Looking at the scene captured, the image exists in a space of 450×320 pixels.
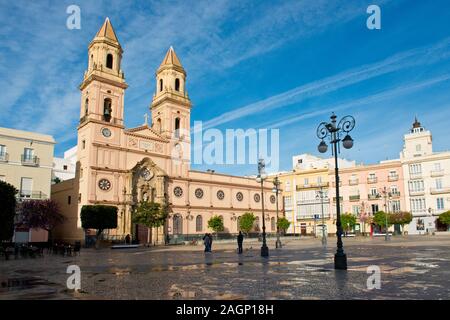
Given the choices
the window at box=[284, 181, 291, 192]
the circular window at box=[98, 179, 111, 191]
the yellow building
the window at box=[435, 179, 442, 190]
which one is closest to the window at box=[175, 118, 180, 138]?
the circular window at box=[98, 179, 111, 191]

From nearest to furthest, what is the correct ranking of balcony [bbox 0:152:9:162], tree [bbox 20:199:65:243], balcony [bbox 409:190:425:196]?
tree [bbox 20:199:65:243], balcony [bbox 0:152:9:162], balcony [bbox 409:190:425:196]

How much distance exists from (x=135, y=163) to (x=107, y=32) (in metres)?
16.0

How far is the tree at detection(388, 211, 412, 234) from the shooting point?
54938 millimetres

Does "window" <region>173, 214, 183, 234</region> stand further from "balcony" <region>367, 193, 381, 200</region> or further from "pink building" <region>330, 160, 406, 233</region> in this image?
"balcony" <region>367, 193, 381, 200</region>

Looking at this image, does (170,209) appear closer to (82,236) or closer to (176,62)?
(82,236)

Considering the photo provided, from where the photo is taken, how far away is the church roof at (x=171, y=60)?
173ft

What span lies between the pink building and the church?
20.7 m

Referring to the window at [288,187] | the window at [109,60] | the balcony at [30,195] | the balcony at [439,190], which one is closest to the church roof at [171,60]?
the window at [109,60]

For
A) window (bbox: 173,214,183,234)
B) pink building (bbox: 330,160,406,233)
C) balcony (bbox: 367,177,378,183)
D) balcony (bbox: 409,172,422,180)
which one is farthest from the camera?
balcony (bbox: 367,177,378,183)

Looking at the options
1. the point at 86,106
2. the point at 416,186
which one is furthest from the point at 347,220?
the point at 86,106

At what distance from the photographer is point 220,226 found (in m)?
50.2

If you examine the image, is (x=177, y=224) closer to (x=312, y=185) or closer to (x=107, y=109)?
(x=107, y=109)

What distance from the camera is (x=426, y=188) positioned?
5659cm

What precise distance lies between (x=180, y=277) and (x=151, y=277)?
96 cm
